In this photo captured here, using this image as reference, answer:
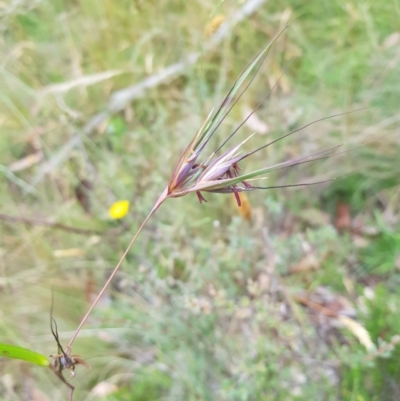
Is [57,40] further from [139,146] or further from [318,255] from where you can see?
[318,255]

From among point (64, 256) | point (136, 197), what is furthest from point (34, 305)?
point (136, 197)

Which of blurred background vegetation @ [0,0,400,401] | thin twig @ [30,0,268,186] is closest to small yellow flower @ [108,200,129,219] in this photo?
blurred background vegetation @ [0,0,400,401]

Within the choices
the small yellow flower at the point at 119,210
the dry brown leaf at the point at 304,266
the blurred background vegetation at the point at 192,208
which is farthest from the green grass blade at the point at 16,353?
the dry brown leaf at the point at 304,266

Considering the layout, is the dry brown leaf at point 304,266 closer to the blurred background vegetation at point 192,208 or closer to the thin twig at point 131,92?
the blurred background vegetation at point 192,208

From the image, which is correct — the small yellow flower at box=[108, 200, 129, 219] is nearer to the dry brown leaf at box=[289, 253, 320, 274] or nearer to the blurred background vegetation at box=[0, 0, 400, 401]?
the blurred background vegetation at box=[0, 0, 400, 401]

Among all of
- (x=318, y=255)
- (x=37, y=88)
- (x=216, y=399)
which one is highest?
(x=37, y=88)

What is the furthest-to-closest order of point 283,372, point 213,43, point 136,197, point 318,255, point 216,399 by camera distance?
point 213,43
point 136,197
point 318,255
point 216,399
point 283,372

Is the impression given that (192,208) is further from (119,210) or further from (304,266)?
(304,266)

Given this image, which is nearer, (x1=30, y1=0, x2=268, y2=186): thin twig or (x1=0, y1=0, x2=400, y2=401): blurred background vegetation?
(x1=0, y1=0, x2=400, y2=401): blurred background vegetation
